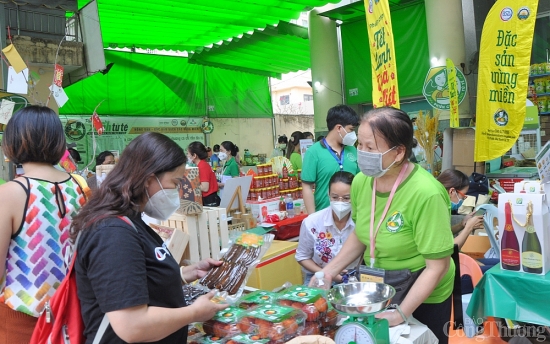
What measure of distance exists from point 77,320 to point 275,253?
2.44 meters

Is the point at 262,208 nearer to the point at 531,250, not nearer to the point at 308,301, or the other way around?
the point at 531,250

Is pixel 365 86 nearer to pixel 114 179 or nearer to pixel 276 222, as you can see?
pixel 276 222

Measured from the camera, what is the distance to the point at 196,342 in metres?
1.62

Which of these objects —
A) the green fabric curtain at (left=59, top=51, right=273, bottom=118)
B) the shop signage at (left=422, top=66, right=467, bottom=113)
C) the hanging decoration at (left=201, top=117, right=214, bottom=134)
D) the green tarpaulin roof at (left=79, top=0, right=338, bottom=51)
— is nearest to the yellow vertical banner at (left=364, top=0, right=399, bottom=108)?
the shop signage at (left=422, top=66, right=467, bottom=113)

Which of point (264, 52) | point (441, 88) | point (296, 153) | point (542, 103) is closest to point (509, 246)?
point (296, 153)

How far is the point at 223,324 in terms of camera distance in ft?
5.35

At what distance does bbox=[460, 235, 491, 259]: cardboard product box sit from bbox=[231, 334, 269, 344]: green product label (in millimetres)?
2732

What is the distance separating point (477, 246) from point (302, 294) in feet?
8.43

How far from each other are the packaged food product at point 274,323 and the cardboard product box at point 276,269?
1831 millimetres

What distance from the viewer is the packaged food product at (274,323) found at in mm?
1551

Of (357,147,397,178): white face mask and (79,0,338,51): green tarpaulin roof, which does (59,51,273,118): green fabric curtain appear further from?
(357,147,397,178): white face mask

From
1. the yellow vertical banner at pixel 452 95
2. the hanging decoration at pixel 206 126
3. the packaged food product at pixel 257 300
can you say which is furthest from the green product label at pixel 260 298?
the hanging decoration at pixel 206 126

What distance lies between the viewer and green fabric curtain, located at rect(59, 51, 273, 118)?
12.4 m

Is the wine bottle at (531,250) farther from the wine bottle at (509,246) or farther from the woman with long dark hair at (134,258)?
the woman with long dark hair at (134,258)
